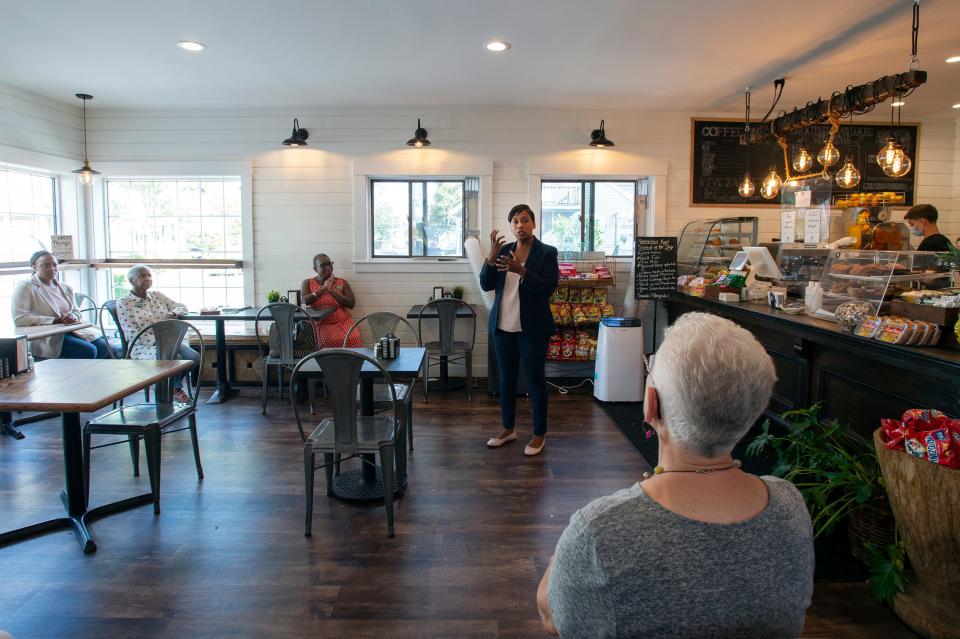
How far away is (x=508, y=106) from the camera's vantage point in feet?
19.9

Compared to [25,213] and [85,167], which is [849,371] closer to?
[85,167]

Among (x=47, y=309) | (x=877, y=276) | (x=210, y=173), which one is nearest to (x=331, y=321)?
(x=210, y=173)

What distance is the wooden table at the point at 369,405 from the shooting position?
3.20 meters

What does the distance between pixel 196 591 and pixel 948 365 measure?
10.2 feet

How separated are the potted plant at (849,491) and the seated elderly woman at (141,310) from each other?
14.3 feet

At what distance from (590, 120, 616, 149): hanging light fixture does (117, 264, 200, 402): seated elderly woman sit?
4002mm

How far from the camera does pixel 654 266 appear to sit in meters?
5.65

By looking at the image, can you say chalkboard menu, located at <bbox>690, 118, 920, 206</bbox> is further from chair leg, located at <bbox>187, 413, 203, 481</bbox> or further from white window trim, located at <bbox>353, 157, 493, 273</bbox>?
chair leg, located at <bbox>187, 413, 203, 481</bbox>

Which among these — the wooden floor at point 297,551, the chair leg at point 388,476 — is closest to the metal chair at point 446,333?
the wooden floor at point 297,551

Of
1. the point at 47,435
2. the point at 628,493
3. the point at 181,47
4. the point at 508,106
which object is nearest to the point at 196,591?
the point at 628,493

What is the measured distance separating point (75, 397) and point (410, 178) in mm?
4140

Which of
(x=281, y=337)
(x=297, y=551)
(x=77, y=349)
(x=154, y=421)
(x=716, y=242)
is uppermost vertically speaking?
(x=716, y=242)

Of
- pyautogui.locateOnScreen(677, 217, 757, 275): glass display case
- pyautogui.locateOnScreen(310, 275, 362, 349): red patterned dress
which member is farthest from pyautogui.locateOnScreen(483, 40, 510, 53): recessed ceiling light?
pyautogui.locateOnScreen(310, 275, 362, 349): red patterned dress

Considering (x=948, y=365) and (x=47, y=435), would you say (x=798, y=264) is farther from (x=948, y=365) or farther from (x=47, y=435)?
(x=47, y=435)
